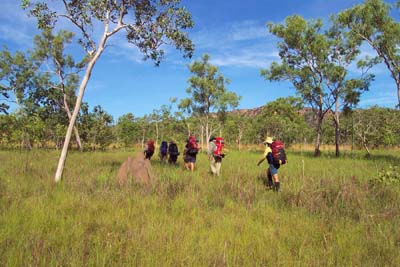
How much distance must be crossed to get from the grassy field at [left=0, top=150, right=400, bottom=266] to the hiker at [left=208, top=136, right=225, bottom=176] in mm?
3533

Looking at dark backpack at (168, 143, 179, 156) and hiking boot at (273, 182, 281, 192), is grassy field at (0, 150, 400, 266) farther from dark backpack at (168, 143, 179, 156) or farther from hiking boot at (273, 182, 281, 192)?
dark backpack at (168, 143, 179, 156)

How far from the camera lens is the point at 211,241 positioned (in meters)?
4.34

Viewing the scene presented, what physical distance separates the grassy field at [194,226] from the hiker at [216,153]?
353cm

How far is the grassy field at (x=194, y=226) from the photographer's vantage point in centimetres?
373

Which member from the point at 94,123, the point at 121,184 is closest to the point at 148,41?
the point at 121,184

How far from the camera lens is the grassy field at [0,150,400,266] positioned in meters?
3.73

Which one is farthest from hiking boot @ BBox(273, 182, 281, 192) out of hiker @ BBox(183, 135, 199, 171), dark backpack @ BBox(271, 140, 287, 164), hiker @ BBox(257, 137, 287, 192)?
hiker @ BBox(183, 135, 199, 171)

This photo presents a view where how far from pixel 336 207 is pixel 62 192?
7393mm

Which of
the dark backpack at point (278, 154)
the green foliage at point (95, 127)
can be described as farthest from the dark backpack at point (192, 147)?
the green foliage at point (95, 127)

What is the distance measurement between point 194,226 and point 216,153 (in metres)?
6.58

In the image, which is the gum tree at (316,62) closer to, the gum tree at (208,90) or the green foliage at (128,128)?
the gum tree at (208,90)

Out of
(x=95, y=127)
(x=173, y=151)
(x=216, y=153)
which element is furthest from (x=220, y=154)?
(x=95, y=127)

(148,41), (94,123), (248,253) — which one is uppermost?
(148,41)

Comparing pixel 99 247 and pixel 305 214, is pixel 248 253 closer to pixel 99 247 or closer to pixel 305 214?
pixel 99 247
